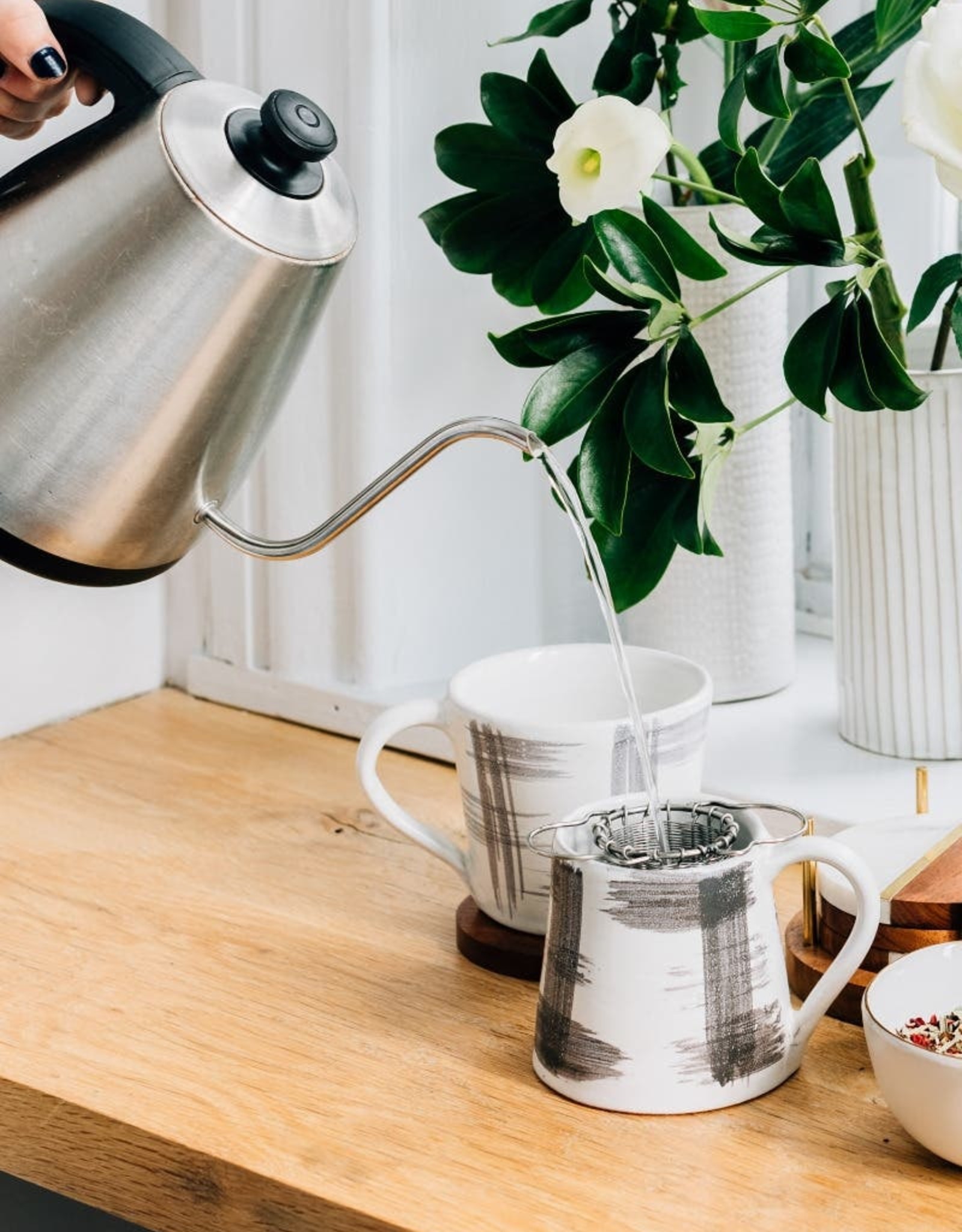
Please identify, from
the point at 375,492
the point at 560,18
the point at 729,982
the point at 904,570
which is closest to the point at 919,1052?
the point at 729,982

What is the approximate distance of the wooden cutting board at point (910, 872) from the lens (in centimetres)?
68

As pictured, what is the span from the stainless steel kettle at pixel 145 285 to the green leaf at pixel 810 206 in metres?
0.17

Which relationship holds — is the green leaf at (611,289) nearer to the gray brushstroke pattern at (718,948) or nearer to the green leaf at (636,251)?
the green leaf at (636,251)

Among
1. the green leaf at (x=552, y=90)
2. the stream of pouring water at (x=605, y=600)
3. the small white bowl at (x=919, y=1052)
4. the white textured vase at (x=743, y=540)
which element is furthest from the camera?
the white textured vase at (x=743, y=540)

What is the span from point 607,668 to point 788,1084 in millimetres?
240

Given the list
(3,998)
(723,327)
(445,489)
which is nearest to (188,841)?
(3,998)

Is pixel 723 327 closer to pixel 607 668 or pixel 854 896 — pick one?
pixel 607 668

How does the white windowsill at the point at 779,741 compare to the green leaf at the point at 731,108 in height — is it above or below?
below

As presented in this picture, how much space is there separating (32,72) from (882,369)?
390 mm

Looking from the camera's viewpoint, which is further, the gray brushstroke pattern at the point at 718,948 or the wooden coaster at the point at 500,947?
the wooden coaster at the point at 500,947

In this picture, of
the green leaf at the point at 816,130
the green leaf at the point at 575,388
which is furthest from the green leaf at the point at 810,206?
the green leaf at the point at 816,130

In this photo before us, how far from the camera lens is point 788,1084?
2.15ft

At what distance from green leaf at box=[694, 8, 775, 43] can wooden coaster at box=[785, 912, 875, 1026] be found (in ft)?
1.33

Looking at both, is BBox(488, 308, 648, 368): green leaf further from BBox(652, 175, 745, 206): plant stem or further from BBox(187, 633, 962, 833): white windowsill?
BBox(187, 633, 962, 833): white windowsill
